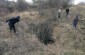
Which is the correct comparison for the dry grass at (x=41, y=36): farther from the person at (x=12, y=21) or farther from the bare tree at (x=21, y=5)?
the bare tree at (x=21, y=5)

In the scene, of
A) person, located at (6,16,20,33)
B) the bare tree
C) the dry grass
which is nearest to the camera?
the dry grass

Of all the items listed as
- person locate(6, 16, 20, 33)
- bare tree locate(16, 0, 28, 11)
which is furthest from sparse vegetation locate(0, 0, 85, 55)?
bare tree locate(16, 0, 28, 11)

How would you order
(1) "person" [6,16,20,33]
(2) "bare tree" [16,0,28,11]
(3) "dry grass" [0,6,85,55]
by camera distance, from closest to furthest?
(3) "dry grass" [0,6,85,55], (1) "person" [6,16,20,33], (2) "bare tree" [16,0,28,11]

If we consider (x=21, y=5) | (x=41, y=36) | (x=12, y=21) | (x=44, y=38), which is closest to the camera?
(x=12, y=21)

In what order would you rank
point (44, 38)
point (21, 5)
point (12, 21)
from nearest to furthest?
point (12, 21), point (44, 38), point (21, 5)

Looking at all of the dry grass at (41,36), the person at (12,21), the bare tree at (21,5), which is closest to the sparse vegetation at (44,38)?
the dry grass at (41,36)

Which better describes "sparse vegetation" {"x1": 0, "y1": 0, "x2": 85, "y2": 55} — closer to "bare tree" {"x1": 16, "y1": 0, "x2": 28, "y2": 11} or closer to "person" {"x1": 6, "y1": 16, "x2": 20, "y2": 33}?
"person" {"x1": 6, "y1": 16, "x2": 20, "y2": 33}

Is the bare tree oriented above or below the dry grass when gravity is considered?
above

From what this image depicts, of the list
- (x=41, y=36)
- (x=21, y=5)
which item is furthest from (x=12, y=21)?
(x=21, y=5)

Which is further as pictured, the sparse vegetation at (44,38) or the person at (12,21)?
the person at (12,21)

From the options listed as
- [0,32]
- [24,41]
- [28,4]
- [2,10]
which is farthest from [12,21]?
[28,4]

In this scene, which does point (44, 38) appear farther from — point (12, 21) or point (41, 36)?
point (12, 21)

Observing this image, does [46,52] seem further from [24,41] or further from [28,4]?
[28,4]

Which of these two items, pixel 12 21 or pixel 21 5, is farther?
pixel 21 5
